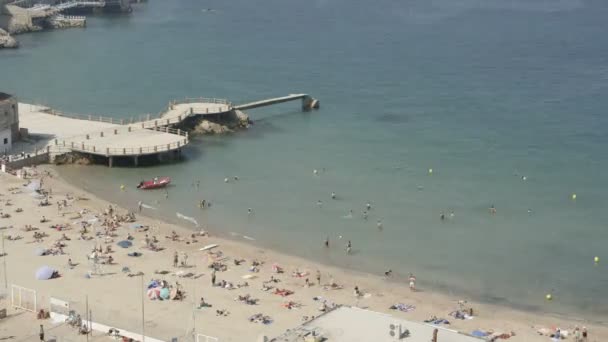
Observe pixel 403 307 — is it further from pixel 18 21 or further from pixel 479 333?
pixel 18 21

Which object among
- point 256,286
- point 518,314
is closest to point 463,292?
point 518,314

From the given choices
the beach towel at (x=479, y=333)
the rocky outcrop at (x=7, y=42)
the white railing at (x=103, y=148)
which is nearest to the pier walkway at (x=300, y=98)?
the white railing at (x=103, y=148)

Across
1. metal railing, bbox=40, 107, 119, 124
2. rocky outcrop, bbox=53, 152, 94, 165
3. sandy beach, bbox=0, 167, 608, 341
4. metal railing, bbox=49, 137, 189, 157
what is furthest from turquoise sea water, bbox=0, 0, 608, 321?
metal railing, bbox=40, 107, 119, 124

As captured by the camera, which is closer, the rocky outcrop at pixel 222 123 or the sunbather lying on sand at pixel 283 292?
the sunbather lying on sand at pixel 283 292

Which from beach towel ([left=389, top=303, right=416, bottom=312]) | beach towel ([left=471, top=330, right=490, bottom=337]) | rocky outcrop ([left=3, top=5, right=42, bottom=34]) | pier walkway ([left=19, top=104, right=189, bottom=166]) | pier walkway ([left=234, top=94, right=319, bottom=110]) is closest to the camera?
beach towel ([left=471, top=330, right=490, bottom=337])

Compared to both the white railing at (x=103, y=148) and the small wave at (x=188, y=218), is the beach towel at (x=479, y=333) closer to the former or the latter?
the small wave at (x=188, y=218)

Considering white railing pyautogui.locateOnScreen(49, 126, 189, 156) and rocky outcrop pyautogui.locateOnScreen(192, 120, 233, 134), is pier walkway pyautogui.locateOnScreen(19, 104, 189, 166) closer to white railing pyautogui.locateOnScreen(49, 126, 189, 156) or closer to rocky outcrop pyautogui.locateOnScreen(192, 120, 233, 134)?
white railing pyautogui.locateOnScreen(49, 126, 189, 156)
